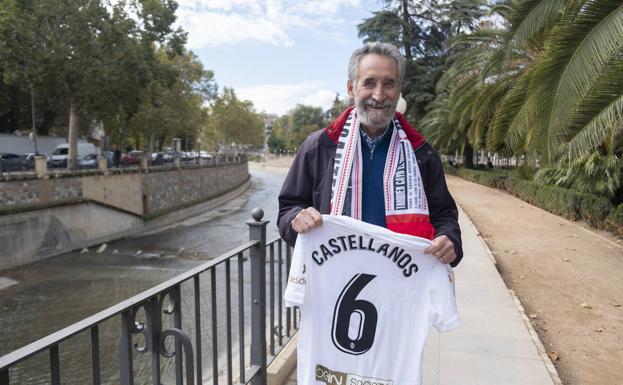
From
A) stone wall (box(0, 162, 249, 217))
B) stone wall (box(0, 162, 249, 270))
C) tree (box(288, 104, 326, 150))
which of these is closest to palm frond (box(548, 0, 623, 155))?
stone wall (box(0, 162, 249, 270))

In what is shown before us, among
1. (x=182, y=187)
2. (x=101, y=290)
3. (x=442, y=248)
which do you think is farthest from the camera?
(x=182, y=187)

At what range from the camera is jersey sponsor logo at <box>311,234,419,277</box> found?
2088 millimetres

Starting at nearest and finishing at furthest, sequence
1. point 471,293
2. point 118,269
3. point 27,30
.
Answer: point 471,293
point 118,269
point 27,30

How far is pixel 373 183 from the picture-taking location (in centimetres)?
214

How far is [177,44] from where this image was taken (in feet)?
91.4

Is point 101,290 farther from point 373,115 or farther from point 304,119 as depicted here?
point 304,119

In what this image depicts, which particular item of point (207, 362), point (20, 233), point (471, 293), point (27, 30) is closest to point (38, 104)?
point (27, 30)

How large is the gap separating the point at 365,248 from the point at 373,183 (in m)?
0.30

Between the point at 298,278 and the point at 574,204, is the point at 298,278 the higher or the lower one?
the higher one

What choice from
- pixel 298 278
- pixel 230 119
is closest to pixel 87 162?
pixel 298 278

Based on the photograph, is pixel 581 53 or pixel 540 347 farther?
pixel 581 53

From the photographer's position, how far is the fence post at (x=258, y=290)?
3.00 m

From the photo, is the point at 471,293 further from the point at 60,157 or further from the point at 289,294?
the point at 60,157

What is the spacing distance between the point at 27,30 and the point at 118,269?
11.5 meters
